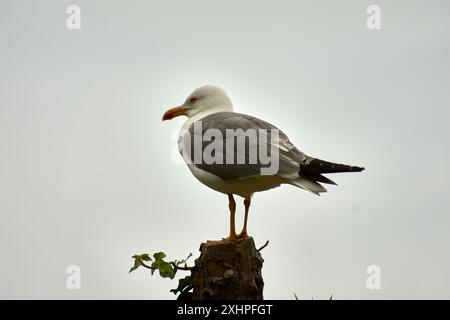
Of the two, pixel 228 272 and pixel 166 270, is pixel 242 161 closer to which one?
pixel 228 272

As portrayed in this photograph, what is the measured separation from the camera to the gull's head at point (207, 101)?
22.9 feet

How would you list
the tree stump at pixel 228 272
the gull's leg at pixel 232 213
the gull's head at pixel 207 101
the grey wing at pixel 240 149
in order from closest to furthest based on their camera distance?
the tree stump at pixel 228 272
the grey wing at pixel 240 149
the gull's leg at pixel 232 213
the gull's head at pixel 207 101

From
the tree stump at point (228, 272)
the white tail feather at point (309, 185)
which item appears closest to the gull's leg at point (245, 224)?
the tree stump at point (228, 272)

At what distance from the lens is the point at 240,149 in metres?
6.12

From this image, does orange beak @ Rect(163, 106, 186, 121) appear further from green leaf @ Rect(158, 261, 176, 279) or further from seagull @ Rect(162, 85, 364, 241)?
green leaf @ Rect(158, 261, 176, 279)

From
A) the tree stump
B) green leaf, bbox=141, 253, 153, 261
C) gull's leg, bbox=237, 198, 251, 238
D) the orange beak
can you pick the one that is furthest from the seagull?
green leaf, bbox=141, 253, 153, 261

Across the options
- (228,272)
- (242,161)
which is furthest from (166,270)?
(242,161)

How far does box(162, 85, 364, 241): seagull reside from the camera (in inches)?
235

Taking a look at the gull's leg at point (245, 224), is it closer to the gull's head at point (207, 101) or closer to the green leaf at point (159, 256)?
the green leaf at point (159, 256)

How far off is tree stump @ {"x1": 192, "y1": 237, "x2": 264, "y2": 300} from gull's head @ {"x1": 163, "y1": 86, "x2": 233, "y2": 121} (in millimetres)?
1624

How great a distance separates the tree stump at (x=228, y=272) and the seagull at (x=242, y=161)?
0.30 m
